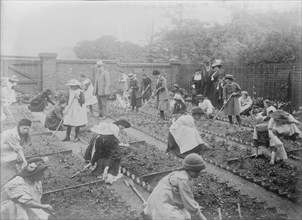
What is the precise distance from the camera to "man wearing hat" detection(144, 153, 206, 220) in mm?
3637

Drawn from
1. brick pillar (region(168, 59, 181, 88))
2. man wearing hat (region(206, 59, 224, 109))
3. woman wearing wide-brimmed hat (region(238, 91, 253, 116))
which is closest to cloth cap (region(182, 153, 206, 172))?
woman wearing wide-brimmed hat (region(238, 91, 253, 116))

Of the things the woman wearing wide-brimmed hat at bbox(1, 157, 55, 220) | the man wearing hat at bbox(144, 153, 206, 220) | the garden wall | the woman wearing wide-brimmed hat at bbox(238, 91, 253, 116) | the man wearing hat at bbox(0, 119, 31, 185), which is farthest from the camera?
the garden wall

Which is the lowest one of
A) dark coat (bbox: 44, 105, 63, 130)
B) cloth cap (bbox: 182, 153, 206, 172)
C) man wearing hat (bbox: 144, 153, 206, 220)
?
dark coat (bbox: 44, 105, 63, 130)

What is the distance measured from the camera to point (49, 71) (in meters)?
17.1

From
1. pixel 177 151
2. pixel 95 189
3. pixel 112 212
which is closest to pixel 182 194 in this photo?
pixel 112 212

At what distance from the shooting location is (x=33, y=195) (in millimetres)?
4219

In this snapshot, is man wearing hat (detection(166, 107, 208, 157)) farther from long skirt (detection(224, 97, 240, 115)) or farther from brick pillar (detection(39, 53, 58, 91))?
brick pillar (detection(39, 53, 58, 91))

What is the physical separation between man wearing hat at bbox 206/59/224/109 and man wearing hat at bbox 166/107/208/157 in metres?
6.48

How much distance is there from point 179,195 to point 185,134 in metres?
2.56

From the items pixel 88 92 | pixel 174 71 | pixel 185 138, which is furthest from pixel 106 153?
pixel 174 71

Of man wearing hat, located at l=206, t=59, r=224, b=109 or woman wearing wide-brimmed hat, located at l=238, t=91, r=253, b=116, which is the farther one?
man wearing hat, located at l=206, t=59, r=224, b=109

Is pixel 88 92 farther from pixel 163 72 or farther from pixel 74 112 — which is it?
pixel 163 72

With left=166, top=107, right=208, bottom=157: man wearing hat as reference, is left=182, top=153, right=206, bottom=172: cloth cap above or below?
above

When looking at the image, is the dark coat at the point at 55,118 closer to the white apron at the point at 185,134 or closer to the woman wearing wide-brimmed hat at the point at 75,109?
the woman wearing wide-brimmed hat at the point at 75,109
